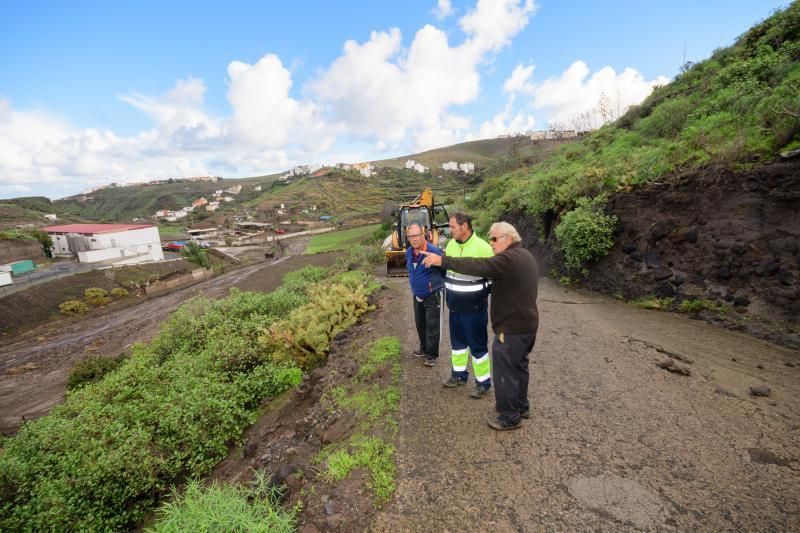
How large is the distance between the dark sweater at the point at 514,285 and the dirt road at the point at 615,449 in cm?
117

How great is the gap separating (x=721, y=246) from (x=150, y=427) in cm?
1008

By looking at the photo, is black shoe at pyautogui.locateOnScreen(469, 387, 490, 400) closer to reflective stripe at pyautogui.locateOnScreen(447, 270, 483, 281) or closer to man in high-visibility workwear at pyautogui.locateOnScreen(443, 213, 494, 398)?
man in high-visibility workwear at pyautogui.locateOnScreen(443, 213, 494, 398)

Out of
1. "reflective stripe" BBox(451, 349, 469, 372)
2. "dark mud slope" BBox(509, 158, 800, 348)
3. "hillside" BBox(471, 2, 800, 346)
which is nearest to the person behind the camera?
"reflective stripe" BBox(451, 349, 469, 372)

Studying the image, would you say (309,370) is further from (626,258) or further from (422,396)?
(626,258)

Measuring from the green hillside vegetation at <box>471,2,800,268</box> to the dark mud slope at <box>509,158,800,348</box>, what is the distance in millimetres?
422

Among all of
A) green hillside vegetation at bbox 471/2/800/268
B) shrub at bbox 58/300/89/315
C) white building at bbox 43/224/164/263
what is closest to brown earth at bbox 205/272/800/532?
green hillside vegetation at bbox 471/2/800/268

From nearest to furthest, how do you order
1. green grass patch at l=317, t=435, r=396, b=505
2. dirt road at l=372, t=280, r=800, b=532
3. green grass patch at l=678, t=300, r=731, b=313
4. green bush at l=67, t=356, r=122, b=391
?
dirt road at l=372, t=280, r=800, b=532, green grass patch at l=317, t=435, r=396, b=505, green grass patch at l=678, t=300, r=731, b=313, green bush at l=67, t=356, r=122, b=391

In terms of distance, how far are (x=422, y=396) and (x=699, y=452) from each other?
8.90 feet

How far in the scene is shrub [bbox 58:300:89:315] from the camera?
995 inches

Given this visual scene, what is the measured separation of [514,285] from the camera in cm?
332

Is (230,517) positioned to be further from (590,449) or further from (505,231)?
(505,231)

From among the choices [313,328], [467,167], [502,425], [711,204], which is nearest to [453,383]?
[502,425]

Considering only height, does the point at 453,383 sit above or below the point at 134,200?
below

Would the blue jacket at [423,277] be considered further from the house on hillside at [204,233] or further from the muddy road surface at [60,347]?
the house on hillside at [204,233]
